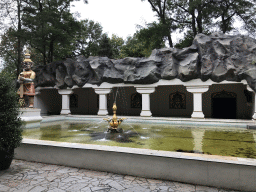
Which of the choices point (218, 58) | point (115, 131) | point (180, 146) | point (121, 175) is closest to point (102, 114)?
point (115, 131)

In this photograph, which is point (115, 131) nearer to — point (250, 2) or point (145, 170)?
point (145, 170)

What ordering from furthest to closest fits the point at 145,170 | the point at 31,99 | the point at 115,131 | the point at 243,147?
the point at 31,99 < the point at 115,131 < the point at 243,147 < the point at 145,170

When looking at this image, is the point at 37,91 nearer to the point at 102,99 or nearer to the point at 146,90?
the point at 102,99

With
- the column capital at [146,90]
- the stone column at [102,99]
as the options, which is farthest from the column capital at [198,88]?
the stone column at [102,99]

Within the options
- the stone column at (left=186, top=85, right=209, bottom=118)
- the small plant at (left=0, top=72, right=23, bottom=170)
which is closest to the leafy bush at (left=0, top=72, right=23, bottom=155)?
the small plant at (left=0, top=72, right=23, bottom=170)

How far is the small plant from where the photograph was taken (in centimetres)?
448

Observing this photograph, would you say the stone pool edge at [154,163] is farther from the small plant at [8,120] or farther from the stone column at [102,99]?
the stone column at [102,99]

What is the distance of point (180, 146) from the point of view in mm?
6160

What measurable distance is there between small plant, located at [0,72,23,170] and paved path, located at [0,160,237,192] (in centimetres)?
57

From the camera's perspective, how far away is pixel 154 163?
4.22 m

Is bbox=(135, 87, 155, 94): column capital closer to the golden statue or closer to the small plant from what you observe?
the golden statue

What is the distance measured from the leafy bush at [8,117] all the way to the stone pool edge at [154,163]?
0.83 metres

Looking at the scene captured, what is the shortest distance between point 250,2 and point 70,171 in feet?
66.9

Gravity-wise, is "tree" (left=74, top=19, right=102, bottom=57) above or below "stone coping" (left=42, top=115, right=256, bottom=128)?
above
